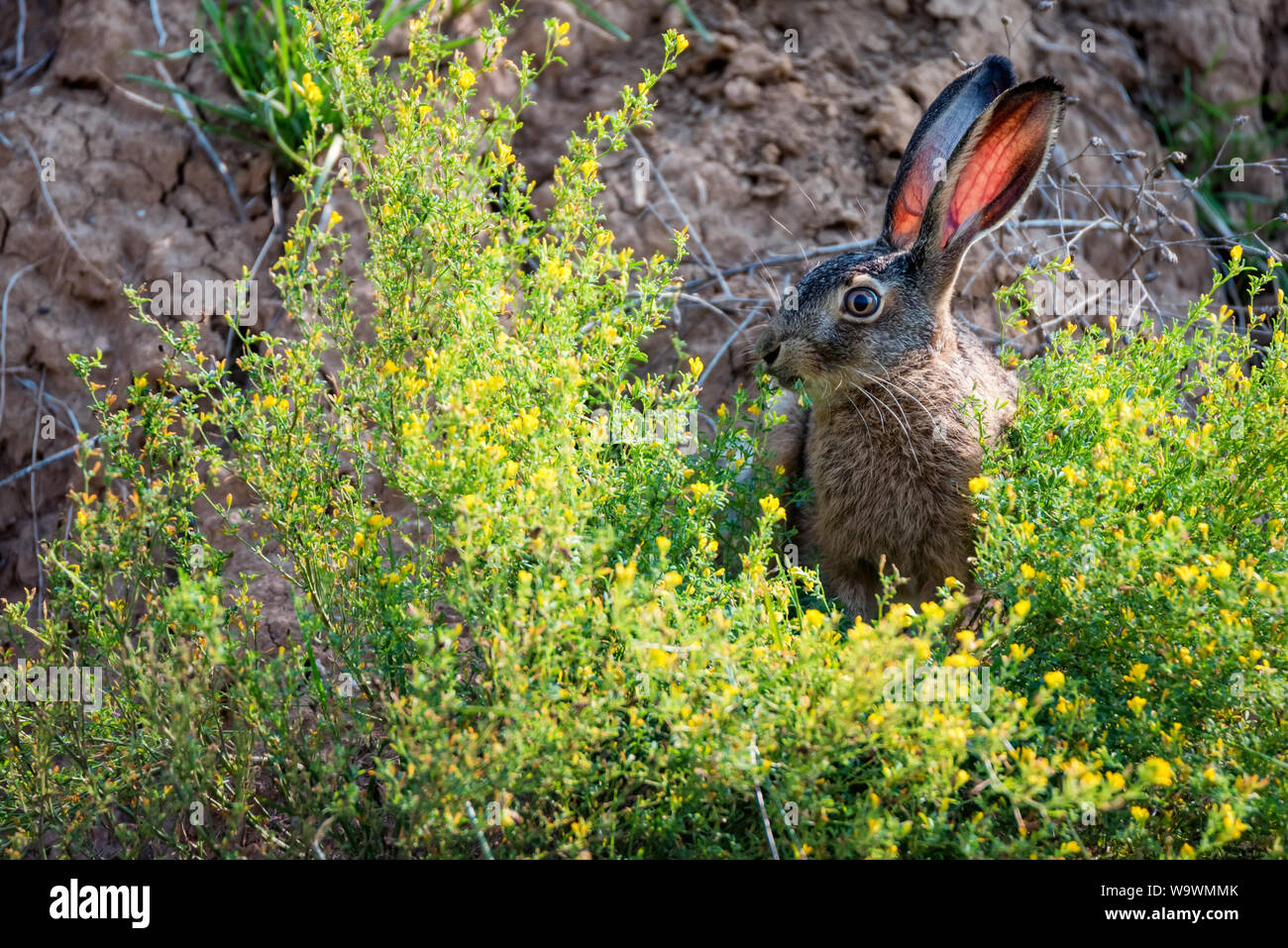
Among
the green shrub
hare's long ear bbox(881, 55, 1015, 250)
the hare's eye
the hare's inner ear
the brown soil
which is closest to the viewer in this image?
the green shrub

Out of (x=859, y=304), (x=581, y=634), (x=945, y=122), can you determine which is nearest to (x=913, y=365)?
(x=859, y=304)

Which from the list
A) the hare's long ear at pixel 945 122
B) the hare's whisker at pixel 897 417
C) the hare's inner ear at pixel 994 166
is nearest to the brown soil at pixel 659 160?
the hare's long ear at pixel 945 122

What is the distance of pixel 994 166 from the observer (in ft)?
12.1

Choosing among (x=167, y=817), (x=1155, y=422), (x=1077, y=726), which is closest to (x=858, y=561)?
(x=1155, y=422)

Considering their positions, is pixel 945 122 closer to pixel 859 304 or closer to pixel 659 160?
pixel 859 304

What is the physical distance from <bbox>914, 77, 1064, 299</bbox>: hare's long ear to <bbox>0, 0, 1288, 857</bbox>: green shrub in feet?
1.91

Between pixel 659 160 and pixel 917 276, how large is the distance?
1971 millimetres

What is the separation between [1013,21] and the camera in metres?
5.62

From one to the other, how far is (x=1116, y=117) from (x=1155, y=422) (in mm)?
3436

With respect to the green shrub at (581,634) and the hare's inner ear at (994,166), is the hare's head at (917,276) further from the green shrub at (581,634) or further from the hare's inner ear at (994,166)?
the green shrub at (581,634)

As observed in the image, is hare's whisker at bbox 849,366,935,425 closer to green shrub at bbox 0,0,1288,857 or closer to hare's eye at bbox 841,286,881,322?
hare's eye at bbox 841,286,881,322

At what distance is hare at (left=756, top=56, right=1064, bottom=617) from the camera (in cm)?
366

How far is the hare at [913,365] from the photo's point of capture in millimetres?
3660

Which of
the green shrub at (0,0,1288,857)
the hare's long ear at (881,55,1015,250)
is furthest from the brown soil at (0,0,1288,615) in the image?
the green shrub at (0,0,1288,857)
